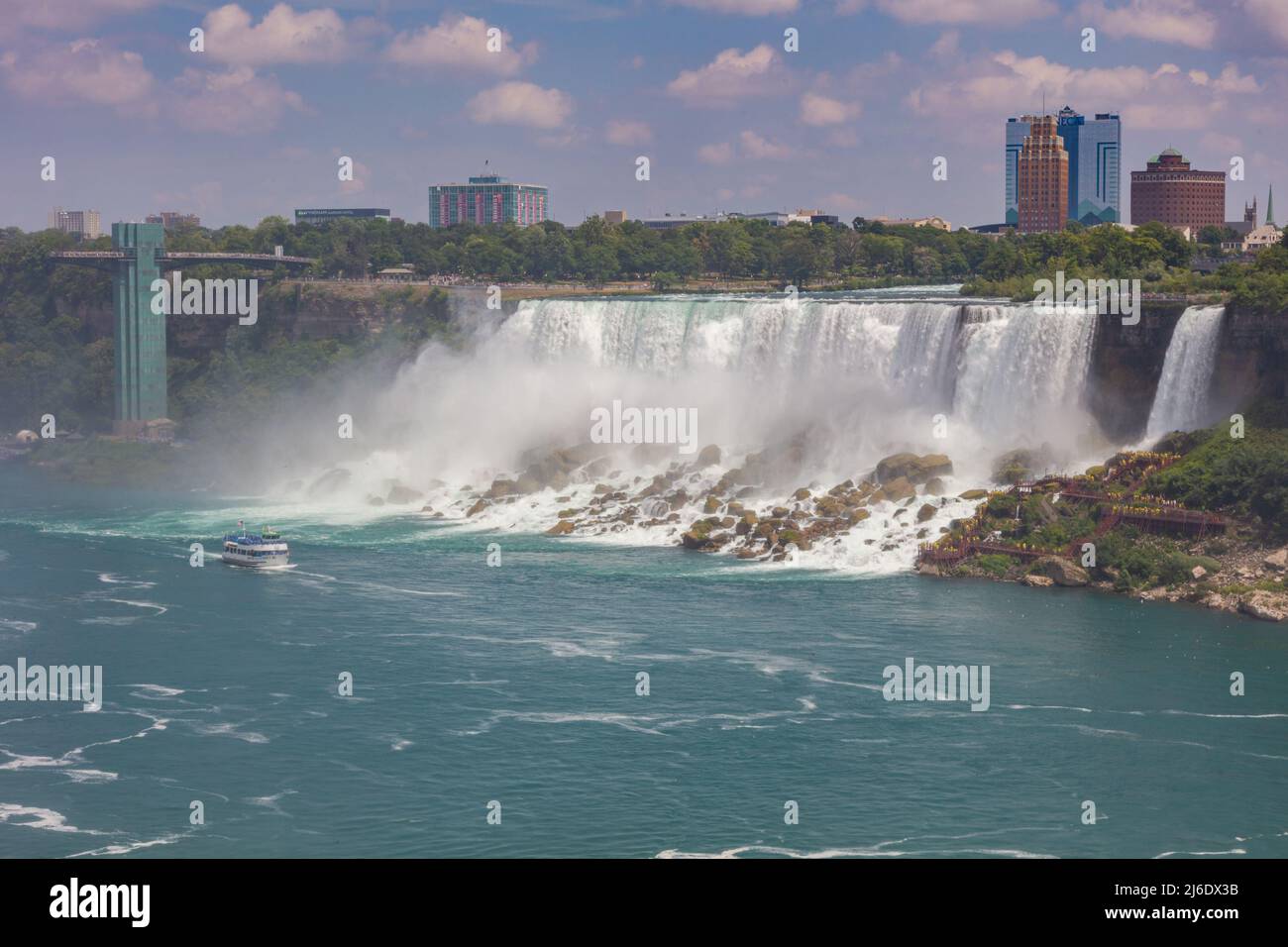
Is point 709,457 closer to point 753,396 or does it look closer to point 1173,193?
point 753,396

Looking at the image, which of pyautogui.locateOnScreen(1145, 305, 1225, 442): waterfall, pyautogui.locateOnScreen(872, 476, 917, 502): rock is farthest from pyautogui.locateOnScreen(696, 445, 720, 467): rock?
pyautogui.locateOnScreen(1145, 305, 1225, 442): waterfall

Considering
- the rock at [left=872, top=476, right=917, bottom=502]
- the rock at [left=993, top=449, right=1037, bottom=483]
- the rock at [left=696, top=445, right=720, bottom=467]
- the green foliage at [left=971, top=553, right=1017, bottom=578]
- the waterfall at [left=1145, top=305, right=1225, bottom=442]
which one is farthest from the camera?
the rock at [left=696, top=445, right=720, bottom=467]

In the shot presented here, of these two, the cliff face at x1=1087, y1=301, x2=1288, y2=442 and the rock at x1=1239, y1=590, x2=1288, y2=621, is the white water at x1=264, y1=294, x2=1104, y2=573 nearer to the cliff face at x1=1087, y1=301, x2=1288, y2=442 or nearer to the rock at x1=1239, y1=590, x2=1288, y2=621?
the cliff face at x1=1087, y1=301, x2=1288, y2=442

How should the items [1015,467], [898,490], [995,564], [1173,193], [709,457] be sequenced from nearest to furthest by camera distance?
[995,564], [1015,467], [898,490], [709,457], [1173,193]

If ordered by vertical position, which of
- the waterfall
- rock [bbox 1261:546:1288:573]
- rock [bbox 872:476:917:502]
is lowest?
rock [bbox 1261:546:1288:573]

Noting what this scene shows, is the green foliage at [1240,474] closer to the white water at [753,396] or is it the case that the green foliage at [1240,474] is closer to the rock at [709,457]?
the white water at [753,396]

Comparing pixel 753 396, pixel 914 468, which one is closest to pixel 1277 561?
pixel 914 468
